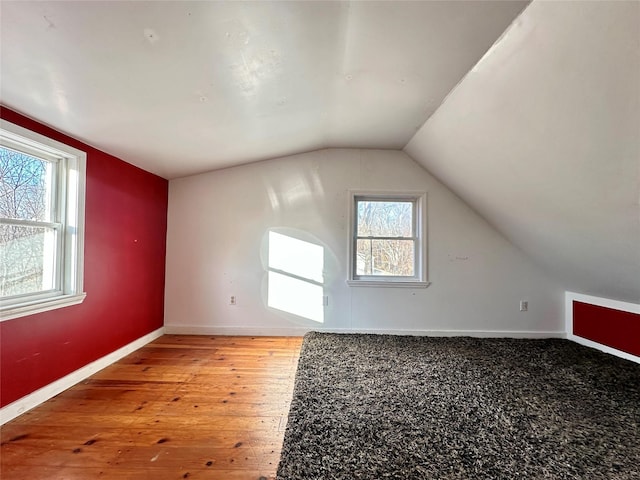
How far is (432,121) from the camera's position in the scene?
2.58m

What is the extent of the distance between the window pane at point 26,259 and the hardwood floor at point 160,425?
2.72 ft

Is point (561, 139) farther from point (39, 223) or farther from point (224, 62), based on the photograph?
point (39, 223)

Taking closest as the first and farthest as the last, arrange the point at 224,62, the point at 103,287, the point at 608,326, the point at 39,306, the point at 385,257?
the point at 224,62 < the point at 39,306 < the point at 103,287 < the point at 608,326 < the point at 385,257

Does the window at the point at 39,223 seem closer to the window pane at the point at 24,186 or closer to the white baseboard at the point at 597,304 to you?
the window pane at the point at 24,186

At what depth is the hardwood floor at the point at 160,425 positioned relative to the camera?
138cm

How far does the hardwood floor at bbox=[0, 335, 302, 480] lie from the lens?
1375 millimetres

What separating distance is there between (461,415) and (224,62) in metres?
2.63

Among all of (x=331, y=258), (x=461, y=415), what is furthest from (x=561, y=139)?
(x=331, y=258)

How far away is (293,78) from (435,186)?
91.8 inches

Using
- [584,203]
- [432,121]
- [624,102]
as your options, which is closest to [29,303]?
[432,121]

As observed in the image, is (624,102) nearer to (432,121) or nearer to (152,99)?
(432,121)

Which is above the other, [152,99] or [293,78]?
[293,78]

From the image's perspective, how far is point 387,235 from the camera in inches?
139

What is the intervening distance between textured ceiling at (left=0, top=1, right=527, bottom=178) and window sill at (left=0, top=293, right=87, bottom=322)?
1.25m
